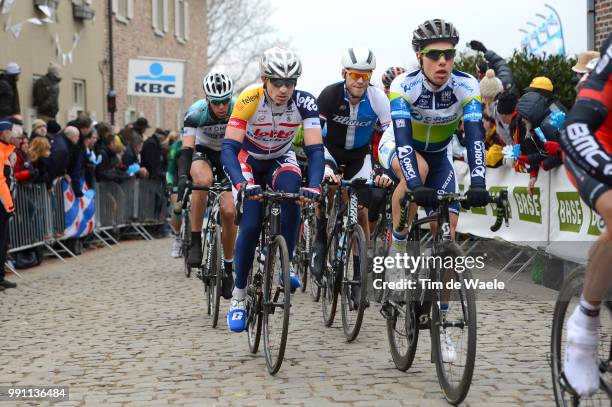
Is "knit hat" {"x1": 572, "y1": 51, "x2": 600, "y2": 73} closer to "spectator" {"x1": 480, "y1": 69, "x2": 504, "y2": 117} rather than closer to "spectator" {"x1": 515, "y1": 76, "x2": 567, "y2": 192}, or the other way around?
"spectator" {"x1": 515, "y1": 76, "x2": 567, "y2": 192}

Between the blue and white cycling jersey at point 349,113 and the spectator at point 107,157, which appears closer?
the blue and white cycling jersey at point 349,113

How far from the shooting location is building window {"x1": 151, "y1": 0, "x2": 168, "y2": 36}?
3841 centimetres

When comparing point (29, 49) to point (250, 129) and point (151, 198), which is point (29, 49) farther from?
point (250, 129)

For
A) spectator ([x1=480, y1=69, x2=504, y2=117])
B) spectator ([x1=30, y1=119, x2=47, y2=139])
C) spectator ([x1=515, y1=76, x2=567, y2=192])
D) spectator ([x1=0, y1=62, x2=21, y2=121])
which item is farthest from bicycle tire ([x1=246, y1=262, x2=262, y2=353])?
spectator ([x1=0, y1=62, x2=21, y2=121])

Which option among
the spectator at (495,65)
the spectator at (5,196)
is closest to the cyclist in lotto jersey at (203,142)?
the spectator at (5,196)

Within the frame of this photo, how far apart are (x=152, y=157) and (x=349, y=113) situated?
13.8 m

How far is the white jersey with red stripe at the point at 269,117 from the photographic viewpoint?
784cm

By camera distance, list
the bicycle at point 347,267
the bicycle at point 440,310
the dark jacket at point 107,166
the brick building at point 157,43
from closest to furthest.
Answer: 1. the bicycle at point 440,310
2. the bicycle at point 347,267
3. the dark jacket at point 107,166
4. the brick building at point 157,43

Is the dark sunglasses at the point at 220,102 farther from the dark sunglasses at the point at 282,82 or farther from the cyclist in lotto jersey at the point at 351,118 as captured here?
the dark sunglasses at the point at 282,82

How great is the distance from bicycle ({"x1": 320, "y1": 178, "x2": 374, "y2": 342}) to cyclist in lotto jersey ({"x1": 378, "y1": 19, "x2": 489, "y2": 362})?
412 mm

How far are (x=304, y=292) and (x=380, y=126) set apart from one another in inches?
85.0

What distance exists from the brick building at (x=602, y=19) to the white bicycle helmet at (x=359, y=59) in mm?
8616

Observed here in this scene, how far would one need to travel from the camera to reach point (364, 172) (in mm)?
9969

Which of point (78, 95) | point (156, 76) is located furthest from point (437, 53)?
point (78, 95)
